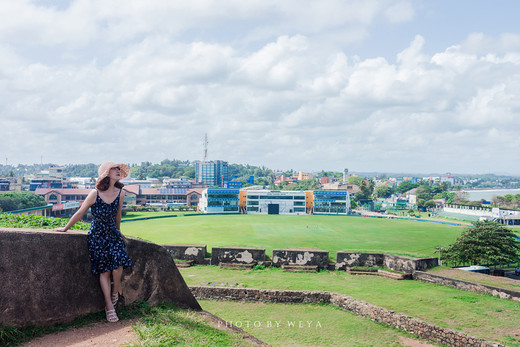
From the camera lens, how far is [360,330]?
8492mm

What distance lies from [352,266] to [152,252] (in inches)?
483

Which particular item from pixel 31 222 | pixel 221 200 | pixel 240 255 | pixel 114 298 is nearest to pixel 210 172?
pixel 221 200

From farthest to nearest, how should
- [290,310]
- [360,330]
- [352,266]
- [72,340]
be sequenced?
[352,266] < [290,310] < [360,330] < [72,340]

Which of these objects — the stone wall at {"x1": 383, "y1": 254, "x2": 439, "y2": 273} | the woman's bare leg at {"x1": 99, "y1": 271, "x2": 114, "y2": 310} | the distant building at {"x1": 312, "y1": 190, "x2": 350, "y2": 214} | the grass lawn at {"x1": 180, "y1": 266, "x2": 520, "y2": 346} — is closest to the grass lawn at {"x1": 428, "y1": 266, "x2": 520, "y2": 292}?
the stone wall at {"x1": 383, "y1": 254, "x2": 439, "y2": 273}

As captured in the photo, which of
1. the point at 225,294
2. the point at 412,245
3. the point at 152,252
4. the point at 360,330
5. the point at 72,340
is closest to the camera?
the point at 72,340

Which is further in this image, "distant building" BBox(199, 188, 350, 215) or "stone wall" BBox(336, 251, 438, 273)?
"distant building" BBox(199, 188, 350, 215)

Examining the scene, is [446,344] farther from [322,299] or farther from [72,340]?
[72,340]

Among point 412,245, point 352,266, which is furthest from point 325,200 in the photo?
point 352,266

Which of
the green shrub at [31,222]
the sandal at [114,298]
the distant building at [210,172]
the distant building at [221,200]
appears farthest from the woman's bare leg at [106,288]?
the distant building at [210,172]

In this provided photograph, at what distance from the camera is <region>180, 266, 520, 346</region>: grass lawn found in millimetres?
8430

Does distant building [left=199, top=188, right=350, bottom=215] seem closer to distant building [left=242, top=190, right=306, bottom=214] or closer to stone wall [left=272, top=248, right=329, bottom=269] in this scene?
distant building [left=242, top=190, right=306, bottom=214]

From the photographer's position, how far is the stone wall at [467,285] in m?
10.6

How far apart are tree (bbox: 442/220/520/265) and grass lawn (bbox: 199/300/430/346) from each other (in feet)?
43.5

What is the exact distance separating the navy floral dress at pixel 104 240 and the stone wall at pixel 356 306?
668cm
